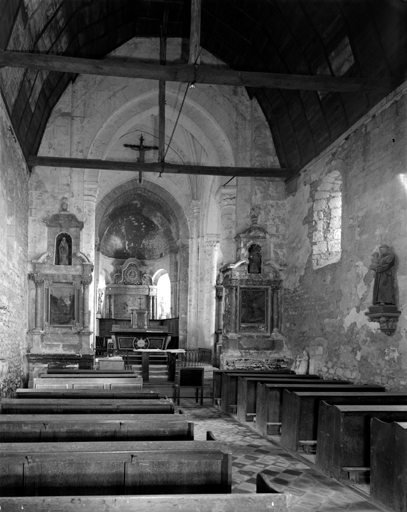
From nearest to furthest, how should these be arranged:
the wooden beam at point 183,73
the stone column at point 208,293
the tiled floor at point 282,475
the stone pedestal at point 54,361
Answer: the tiled floor at point 282,475, the wooden beam at point 183,73, the stone pedestal at point 54,361, the stone column at point 208,293

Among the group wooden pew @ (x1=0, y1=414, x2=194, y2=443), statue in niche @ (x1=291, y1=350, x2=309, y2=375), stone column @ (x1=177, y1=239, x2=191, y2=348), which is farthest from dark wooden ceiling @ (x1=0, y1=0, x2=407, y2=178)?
stone column @ (x1=177, y1=239, x2=191, y2=348)

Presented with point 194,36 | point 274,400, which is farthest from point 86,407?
point 194,36

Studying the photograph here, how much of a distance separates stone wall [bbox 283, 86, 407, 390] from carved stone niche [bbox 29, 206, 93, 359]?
6138mm

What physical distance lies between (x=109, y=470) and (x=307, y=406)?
438 cm

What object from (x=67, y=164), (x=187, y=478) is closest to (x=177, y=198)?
A: (x=67, y=164)

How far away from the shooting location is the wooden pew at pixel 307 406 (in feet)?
24.4

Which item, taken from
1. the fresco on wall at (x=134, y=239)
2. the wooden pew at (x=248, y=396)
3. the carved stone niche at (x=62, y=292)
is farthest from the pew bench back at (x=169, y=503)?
the fresco on wall at (x=134, y=239)

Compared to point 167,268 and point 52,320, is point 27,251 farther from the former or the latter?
point 167,268

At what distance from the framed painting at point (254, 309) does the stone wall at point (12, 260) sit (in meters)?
6.31

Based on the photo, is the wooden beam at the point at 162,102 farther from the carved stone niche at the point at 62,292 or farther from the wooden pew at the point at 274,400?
the wooden pew at the point at 274,400

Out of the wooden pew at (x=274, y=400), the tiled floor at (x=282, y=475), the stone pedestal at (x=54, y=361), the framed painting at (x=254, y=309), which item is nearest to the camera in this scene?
the tiled floor at (x=282, y=475)

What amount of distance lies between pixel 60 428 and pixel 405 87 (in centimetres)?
866

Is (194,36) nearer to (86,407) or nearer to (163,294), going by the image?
(86,407)

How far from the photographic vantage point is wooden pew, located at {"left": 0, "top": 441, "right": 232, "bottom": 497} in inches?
140
